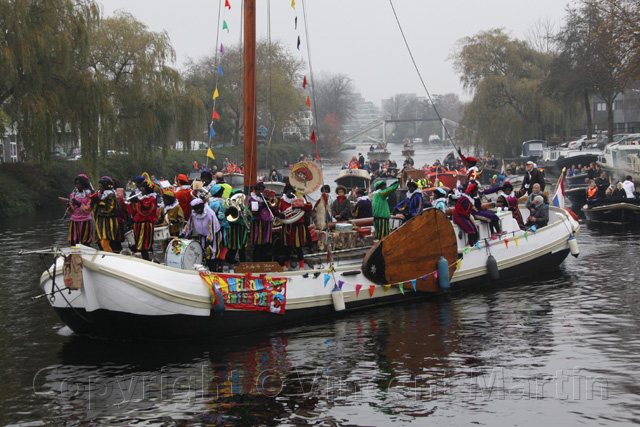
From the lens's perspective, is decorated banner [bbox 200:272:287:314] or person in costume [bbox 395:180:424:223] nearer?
decorated banner [bbox 200:272:287:314]

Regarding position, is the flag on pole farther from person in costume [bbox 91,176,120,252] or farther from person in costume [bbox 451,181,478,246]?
person in costume [bbox 91,176,120,252]

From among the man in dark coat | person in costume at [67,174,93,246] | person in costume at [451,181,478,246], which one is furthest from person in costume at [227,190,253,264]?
the man in dark coat

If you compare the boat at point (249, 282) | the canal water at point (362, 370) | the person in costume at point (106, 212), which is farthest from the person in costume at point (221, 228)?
the person in costume at point (106, 212)

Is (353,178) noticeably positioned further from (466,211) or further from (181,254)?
(181,254)

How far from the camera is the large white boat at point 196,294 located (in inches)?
455

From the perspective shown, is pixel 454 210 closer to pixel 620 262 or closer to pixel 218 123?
pixel 620 262

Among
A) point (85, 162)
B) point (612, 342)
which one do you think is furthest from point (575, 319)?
point (85, 162)

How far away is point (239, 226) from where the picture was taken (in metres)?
13.5

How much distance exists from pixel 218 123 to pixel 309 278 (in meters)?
54.8

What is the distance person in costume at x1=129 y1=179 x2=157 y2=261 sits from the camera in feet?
43.0

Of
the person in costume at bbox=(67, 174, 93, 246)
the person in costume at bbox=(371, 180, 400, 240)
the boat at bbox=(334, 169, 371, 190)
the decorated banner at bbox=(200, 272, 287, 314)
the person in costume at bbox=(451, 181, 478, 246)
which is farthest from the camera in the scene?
the boat at bbox=(334, 169, 371, 190)

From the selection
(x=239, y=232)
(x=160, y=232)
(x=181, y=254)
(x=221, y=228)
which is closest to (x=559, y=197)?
(x=239, y=232)

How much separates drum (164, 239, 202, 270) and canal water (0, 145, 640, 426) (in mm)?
1333

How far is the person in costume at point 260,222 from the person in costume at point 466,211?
4.66m
